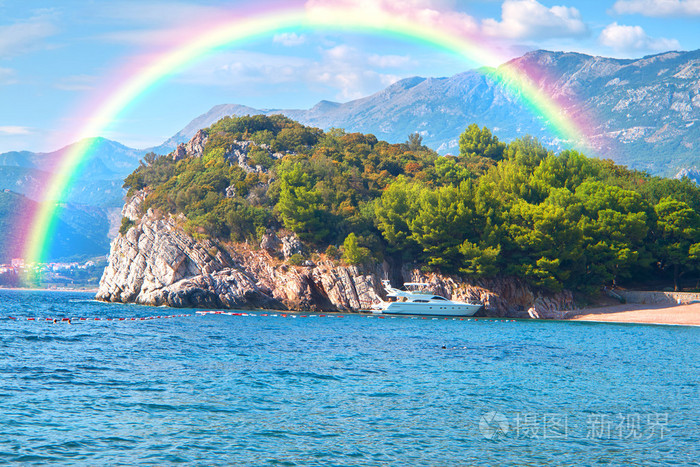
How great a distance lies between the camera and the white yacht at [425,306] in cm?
7838

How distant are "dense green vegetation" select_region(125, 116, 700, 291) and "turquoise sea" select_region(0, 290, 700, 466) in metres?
34.5


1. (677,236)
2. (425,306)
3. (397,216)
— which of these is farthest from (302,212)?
(677,236)

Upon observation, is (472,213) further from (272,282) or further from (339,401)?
(339,401)

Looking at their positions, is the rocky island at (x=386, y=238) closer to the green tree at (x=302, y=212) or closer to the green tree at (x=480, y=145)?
the green tree at (x=302, y=212)

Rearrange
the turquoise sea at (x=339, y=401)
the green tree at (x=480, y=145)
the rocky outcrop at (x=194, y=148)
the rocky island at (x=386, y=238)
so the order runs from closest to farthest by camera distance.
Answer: the turquoise sea at (x=339, y=401), the rocky island at (x=386, y=238), the rocky outcrop at (x=194, y=148), the green tree at (x=480, y=145)

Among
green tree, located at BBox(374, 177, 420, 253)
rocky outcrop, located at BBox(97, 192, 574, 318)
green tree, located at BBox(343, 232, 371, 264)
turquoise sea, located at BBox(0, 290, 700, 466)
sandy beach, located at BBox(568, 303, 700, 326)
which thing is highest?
green tree, located at BBox(374, 177, 420, 253)

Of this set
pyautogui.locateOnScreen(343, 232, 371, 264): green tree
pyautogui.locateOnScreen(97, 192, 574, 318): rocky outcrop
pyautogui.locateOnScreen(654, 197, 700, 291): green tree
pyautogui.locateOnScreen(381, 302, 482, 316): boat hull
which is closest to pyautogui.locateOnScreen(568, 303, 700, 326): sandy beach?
pyautogui.locateOnScreen(97, 192, 574, 318): rocky outcrop

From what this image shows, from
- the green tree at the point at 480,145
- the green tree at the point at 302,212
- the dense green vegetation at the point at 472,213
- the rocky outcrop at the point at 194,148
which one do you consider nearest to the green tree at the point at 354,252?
the dense green vegetation at the point at 472,213

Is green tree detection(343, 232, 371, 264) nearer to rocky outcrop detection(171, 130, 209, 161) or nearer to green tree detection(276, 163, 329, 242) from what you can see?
green tree detection(276, 163, 329, 242)

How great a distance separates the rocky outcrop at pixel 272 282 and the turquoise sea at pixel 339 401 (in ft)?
113

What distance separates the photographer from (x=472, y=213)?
277 ft

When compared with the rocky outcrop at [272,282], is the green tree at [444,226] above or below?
above

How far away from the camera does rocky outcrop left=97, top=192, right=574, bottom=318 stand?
82875 millimetres

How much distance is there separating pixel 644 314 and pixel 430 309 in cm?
2486
